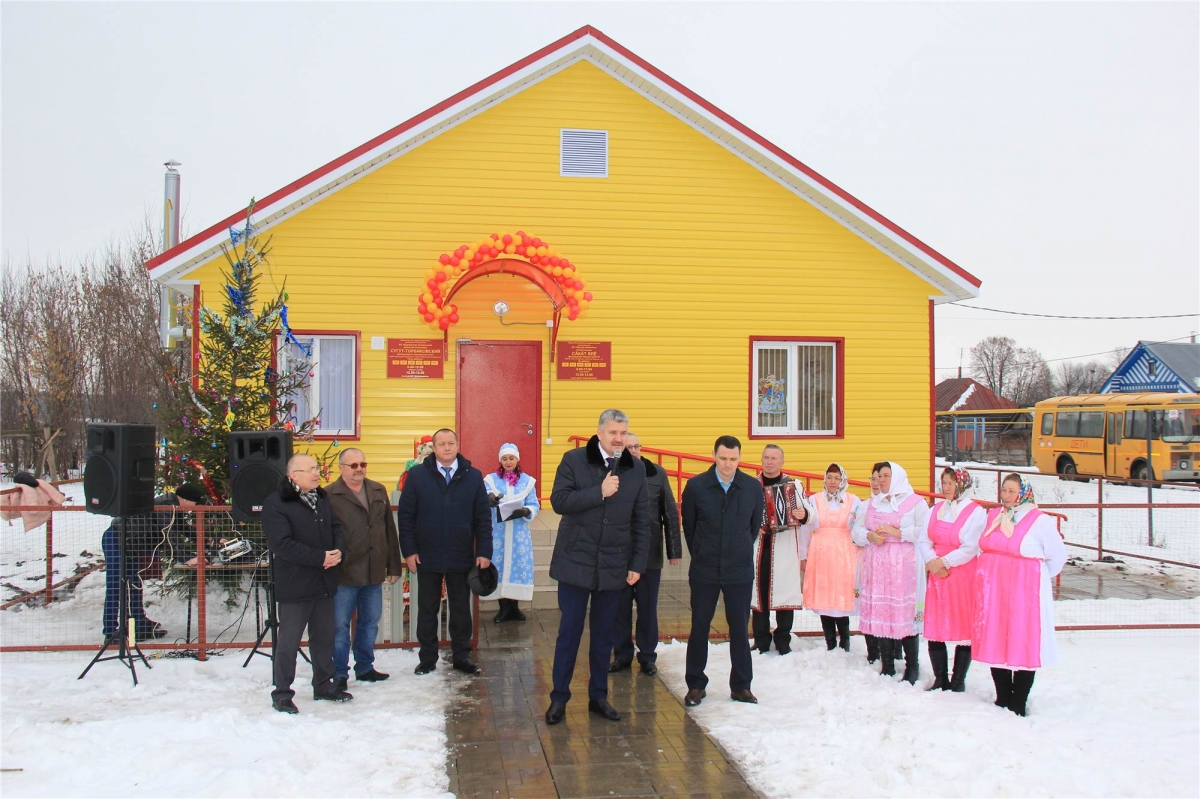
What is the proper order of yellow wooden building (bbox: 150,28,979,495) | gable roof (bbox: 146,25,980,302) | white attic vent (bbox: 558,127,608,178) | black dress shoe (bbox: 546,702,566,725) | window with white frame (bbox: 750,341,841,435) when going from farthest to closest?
window with white frame (bbox: 750,341,841,435)
white attic vent (bbox: 558,127,608,178)
yellow wooden building (bbox: 150,28,979,495)
gable roof (bbox: 146,25,980,302)
black dress shoe (bbox: 546,702,566,725)

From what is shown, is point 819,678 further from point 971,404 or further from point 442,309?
point 971,404

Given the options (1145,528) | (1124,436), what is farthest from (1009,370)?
(1145,528)

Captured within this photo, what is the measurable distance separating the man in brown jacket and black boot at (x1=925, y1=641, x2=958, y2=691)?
4.00 metres

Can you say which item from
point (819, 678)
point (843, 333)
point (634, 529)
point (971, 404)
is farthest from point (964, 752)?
point (971, 404)

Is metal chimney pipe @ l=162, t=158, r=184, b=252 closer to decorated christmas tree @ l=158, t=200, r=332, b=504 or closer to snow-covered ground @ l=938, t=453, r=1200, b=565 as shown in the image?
decorated christmas tree @ l=158, t=200, r=332, b=504

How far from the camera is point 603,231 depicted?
12789 mm

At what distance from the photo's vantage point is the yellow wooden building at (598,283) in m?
12.2

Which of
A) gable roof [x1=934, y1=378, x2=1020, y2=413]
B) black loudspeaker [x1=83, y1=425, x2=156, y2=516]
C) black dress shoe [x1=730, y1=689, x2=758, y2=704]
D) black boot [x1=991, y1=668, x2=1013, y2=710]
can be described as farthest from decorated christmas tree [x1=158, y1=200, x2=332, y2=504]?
gable roof [x1=934, y1=378, x2=1020, y2=413]

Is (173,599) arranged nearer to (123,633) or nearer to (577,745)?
(123,633)

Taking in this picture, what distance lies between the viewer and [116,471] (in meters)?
6.71

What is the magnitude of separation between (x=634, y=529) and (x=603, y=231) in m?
7.48

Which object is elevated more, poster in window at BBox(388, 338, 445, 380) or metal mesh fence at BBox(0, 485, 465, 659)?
poster in window at BBox(388, 338, 445, 380)

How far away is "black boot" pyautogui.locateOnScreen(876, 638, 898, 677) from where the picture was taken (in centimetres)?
679

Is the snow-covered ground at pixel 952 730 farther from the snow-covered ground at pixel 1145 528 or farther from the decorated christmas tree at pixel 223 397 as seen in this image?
the snow-covered ground at pixel 1145 528
